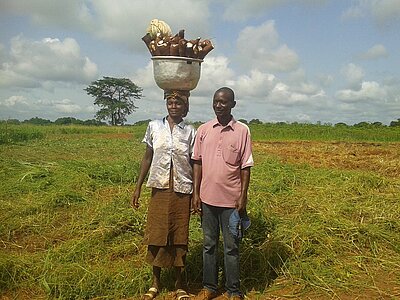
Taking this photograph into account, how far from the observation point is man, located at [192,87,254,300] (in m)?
2.82

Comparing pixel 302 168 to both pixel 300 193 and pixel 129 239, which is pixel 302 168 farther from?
pixel 129 239

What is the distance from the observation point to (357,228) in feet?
12.7

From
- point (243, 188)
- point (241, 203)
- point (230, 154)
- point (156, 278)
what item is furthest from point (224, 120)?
point (156, 278)

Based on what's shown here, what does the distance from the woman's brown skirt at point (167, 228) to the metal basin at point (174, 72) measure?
2.71ft

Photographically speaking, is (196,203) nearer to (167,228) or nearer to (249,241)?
(167,228)

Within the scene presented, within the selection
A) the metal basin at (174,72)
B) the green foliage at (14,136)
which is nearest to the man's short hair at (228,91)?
the metal basin at (174,72)

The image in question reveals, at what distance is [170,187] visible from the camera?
2996mm

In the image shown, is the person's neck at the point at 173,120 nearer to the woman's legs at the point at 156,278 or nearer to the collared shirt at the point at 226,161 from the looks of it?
the collared shirt at the point at 226,161

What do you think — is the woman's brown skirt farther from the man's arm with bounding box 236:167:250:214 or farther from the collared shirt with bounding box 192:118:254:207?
the man's arm with bounding box 236:167:250:214

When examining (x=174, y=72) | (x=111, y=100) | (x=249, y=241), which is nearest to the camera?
(x=174, y=72)

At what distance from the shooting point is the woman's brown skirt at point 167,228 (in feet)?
9.82

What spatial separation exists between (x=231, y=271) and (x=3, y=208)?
3.37 m

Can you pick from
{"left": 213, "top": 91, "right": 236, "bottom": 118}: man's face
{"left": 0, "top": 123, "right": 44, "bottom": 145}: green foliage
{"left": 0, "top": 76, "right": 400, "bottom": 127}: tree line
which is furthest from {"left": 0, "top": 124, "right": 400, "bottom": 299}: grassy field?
{"left": 0, "top": 76, "right": 400, "bottom": 127}: tree line

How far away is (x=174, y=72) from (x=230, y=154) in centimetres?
82
